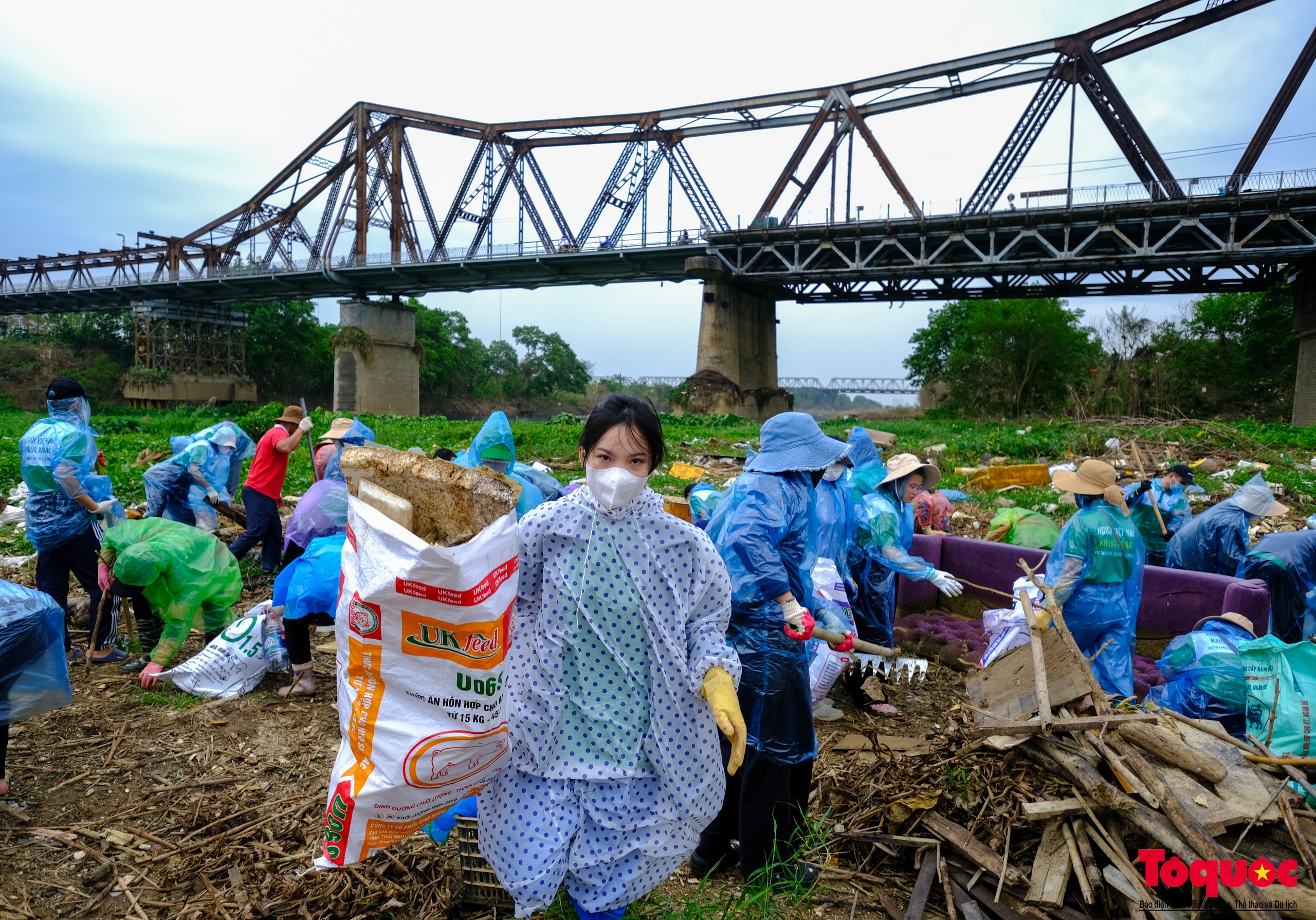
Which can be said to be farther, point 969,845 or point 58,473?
point 58,473

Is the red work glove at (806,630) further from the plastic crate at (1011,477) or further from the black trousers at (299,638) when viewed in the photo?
the plastic crate at (1011,477)

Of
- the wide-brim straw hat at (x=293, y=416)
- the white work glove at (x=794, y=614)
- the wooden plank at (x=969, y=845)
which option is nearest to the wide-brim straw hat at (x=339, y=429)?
the wide-brim straw hat at (x=293, y=416)

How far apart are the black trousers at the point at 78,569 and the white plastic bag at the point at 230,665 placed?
2.72 feet

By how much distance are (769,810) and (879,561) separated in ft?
8.17

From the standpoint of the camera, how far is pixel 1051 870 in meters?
2.44

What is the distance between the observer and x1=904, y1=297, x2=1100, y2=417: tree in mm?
29797

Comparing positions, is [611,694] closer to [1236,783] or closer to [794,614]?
[794,614]

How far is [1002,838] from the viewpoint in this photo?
8.51ft

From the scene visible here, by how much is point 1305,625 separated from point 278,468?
726cm

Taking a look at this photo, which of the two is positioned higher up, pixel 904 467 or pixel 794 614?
pixel 904 467

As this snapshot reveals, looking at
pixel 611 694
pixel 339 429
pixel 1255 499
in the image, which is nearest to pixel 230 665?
pixel 339 429

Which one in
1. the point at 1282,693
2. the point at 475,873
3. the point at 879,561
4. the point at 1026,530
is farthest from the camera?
the point at 1026,530

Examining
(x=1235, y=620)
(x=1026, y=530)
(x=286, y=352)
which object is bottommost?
(x=1026, y=530)

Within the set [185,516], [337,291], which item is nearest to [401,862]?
[185,516]
